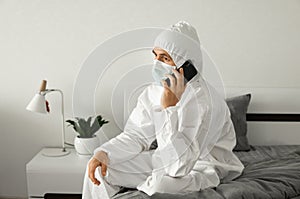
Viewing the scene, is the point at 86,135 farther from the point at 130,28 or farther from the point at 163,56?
the point at 163,56

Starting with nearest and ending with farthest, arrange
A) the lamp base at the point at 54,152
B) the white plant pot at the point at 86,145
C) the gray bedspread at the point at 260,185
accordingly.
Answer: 1. the gray bedspread at the point at 260,185
2. the white plant pot at the point at 86,145
3. the lamp base at the point at 54,152

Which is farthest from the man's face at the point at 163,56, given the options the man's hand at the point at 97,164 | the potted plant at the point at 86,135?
the potted plant at the point at 86,135

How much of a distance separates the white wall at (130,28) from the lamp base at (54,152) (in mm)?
100

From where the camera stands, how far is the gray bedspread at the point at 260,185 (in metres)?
2.11

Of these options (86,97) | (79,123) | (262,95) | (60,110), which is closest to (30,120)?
(60,110)

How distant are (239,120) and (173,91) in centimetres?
89

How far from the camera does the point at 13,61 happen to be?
11.1 feet

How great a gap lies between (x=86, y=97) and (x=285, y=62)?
1375 mm

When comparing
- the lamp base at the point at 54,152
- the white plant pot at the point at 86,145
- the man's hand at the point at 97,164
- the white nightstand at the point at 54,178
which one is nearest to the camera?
the man's hand at the point at 97,164

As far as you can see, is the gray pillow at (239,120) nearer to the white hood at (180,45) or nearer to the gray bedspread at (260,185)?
the gray bedspread at (260,185)

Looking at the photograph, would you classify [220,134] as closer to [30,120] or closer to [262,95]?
[262,95]

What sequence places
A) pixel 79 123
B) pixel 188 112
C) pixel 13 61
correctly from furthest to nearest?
pixel 13 61
pixel 79 123
pixel 188 112

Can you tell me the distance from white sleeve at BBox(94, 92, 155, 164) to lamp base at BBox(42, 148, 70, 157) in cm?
84

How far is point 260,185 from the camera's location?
7.22 ft
